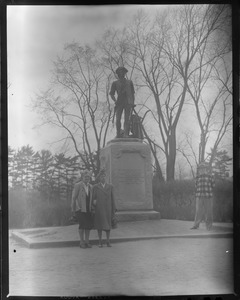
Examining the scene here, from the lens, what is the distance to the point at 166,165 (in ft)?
24.9

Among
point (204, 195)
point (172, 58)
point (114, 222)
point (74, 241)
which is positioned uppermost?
point (172, 58)

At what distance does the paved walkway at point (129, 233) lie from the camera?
7402 millimetres

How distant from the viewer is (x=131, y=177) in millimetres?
7586

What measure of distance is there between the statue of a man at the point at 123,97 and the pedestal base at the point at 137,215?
0.95 meters

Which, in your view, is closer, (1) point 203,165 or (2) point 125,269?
(2) point 125,269

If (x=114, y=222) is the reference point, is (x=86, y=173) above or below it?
above

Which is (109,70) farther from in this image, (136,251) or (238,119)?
(136,251)

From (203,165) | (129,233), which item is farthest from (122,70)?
(129,233)

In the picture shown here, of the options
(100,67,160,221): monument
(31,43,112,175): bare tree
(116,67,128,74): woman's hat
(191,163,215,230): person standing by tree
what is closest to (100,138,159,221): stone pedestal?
(100,67,160,221): monument

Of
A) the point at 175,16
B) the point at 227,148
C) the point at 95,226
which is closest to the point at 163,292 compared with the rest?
the point at 95,226

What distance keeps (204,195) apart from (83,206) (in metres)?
1.49

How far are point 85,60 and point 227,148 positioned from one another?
202 centimetres

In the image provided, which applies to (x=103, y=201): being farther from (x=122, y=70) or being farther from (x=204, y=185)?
(x=122, y=70)

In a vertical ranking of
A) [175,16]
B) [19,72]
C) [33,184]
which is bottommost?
[33,184]
